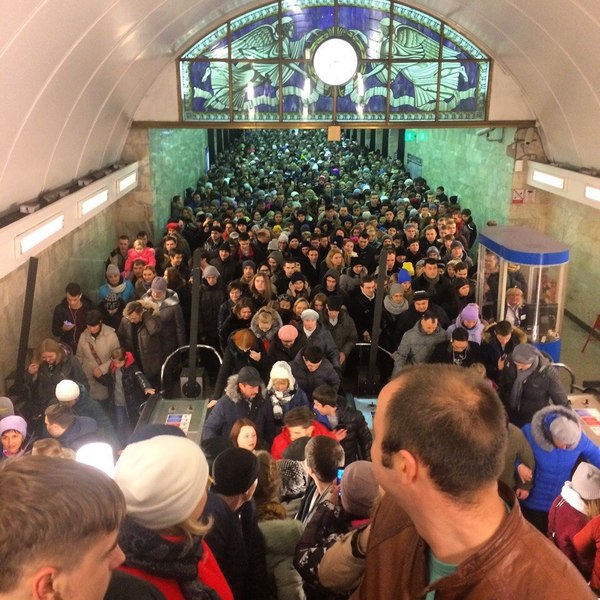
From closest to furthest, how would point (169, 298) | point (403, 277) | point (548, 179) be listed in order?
point (169, 298) → point (403, 277) → point (548, 179)

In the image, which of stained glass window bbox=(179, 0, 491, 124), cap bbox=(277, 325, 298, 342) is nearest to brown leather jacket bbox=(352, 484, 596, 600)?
cap bbox=(277, 325, 298, 342)

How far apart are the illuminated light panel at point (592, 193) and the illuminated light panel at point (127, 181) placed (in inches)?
293

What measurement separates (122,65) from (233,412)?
20.0ft

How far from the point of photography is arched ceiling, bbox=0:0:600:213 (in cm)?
602

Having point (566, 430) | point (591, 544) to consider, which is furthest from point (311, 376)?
point (591, 544)

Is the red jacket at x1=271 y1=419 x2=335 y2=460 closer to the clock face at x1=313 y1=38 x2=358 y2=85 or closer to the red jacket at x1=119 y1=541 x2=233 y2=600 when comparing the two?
the red jacket at x1=119 y1=541 x2=233 y2=600

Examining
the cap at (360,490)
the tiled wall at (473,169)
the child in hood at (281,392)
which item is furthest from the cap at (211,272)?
the tiled wall at (473,169)

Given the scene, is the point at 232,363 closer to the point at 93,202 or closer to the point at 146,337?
the point at 146,337

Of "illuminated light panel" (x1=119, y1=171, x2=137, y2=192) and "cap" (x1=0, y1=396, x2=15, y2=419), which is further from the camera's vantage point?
"illuminated light panel" (x1=119, y1=171, x2=137, y2=192)

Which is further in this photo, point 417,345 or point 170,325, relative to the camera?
point 170,325

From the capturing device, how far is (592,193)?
30.8 feet

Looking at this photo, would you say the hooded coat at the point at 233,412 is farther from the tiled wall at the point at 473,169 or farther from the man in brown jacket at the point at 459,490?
the tiled wall at the point at 473,169

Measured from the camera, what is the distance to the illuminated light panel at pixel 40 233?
664 centimetres

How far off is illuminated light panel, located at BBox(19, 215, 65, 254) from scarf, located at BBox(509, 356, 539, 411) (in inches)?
194
